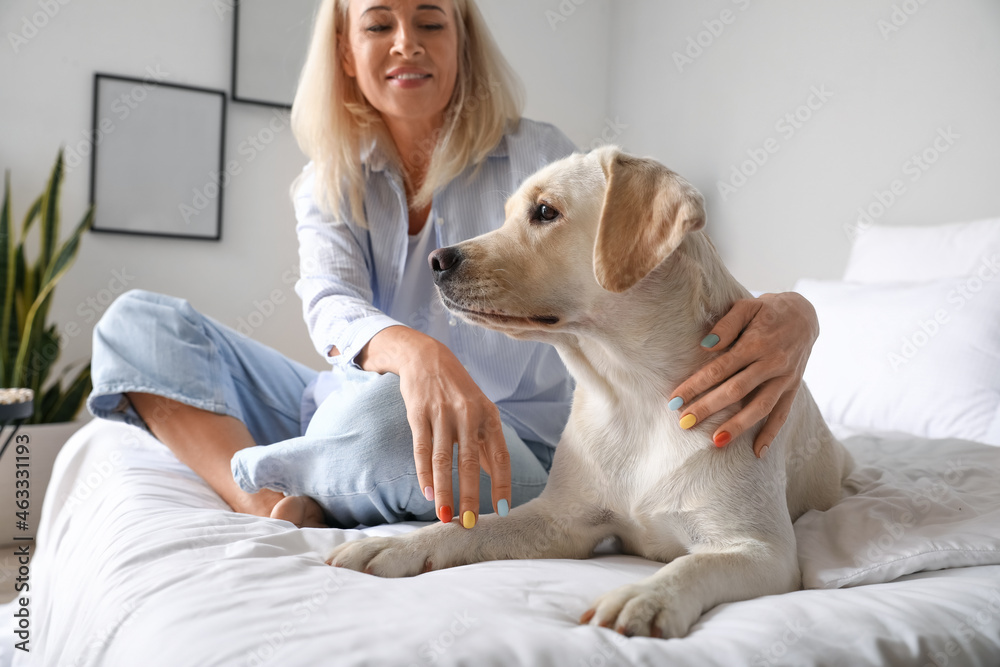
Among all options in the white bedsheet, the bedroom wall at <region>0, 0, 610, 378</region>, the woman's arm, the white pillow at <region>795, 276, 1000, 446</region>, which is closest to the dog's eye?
the woman's arm

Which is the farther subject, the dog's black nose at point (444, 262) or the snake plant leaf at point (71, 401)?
the snake plant leaf at point (71, 401)

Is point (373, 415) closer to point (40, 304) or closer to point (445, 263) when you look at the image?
point (445, 263)

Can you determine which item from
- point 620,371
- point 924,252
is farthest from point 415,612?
point 924,252

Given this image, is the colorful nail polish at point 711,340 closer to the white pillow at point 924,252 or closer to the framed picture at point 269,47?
the white pillow at point 924,252

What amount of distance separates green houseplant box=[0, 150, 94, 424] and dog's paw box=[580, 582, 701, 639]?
2.68 meters

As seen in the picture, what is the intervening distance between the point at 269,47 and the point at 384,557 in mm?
3210

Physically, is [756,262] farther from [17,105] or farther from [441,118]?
[17,105]

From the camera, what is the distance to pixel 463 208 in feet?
5.46

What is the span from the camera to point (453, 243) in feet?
5.35

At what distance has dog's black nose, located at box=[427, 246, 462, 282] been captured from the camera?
102 centimetres

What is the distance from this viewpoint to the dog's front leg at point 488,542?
3.07ft

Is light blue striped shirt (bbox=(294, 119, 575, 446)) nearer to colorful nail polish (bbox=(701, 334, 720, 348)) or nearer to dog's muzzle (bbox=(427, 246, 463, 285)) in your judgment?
dog's muzzle (bbox=(427, 246, 463, 285))

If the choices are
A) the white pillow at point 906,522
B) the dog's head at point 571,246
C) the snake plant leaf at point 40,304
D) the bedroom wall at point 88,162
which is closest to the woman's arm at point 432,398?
the dog's head at point 571,246

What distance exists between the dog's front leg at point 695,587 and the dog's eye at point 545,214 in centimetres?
53
